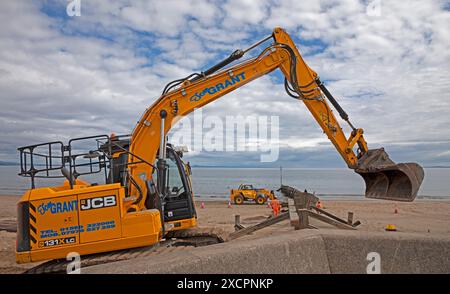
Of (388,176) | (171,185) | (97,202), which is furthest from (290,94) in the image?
(97,202)

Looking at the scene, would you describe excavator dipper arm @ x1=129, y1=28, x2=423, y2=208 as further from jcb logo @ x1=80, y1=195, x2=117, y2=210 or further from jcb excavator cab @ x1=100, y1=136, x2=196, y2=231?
jcb logo @ x1=80, y1=195, x2=117, y2=210

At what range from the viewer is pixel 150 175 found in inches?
309

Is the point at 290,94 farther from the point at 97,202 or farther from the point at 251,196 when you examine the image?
the point at 251,196

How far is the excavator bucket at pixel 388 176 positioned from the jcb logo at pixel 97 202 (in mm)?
5785

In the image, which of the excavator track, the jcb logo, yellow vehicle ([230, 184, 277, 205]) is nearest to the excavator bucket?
the excavator track

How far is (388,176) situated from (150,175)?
549cm

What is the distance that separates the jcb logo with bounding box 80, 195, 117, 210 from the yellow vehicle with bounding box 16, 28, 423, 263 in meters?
0.02

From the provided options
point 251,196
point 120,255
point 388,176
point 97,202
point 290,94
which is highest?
point 290,94

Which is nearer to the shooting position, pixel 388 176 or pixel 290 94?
pixel 388 176

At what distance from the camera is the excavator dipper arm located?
8.02 metres

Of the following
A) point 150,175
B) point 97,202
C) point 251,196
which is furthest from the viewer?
point 251,196
